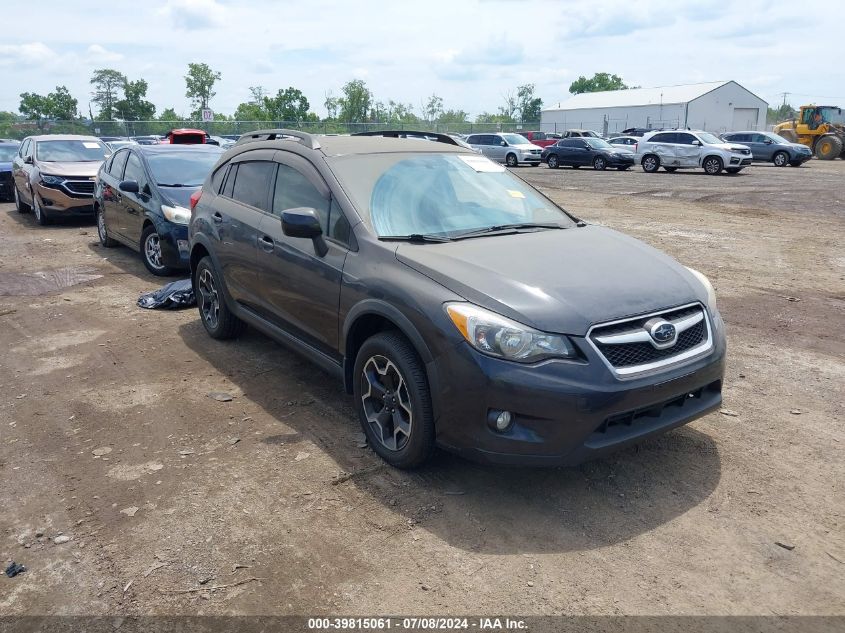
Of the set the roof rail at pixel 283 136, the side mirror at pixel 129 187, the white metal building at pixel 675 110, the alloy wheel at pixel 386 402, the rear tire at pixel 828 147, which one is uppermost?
the white metal building at pixel 675 110

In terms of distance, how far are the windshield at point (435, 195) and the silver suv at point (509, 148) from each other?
2957 centimetres

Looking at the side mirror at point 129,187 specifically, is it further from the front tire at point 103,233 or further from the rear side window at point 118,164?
the front tire at point 103,233

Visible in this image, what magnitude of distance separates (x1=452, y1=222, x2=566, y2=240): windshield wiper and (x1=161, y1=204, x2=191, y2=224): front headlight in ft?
17.2

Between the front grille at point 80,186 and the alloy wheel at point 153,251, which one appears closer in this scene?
the alloy wheel at point 153,251

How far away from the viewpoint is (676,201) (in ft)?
57.7

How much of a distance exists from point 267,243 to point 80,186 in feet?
32.4

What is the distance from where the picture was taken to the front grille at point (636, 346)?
3.39 m

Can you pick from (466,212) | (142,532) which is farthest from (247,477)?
(466,212)

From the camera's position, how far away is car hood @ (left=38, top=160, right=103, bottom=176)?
13.1 m

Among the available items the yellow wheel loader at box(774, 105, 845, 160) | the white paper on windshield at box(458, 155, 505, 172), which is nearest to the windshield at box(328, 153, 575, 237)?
the white paper on windshield at box(458, 155, 505, 172)

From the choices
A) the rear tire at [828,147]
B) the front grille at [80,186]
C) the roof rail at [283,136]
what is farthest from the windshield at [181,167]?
the rear tire at [828,147]

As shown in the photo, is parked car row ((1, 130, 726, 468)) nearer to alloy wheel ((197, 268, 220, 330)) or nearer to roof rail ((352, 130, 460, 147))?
roof rail ((352, 130, 460, 147))

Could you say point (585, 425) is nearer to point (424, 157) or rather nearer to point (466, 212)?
point (466, 212)

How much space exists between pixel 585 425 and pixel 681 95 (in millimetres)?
77032
